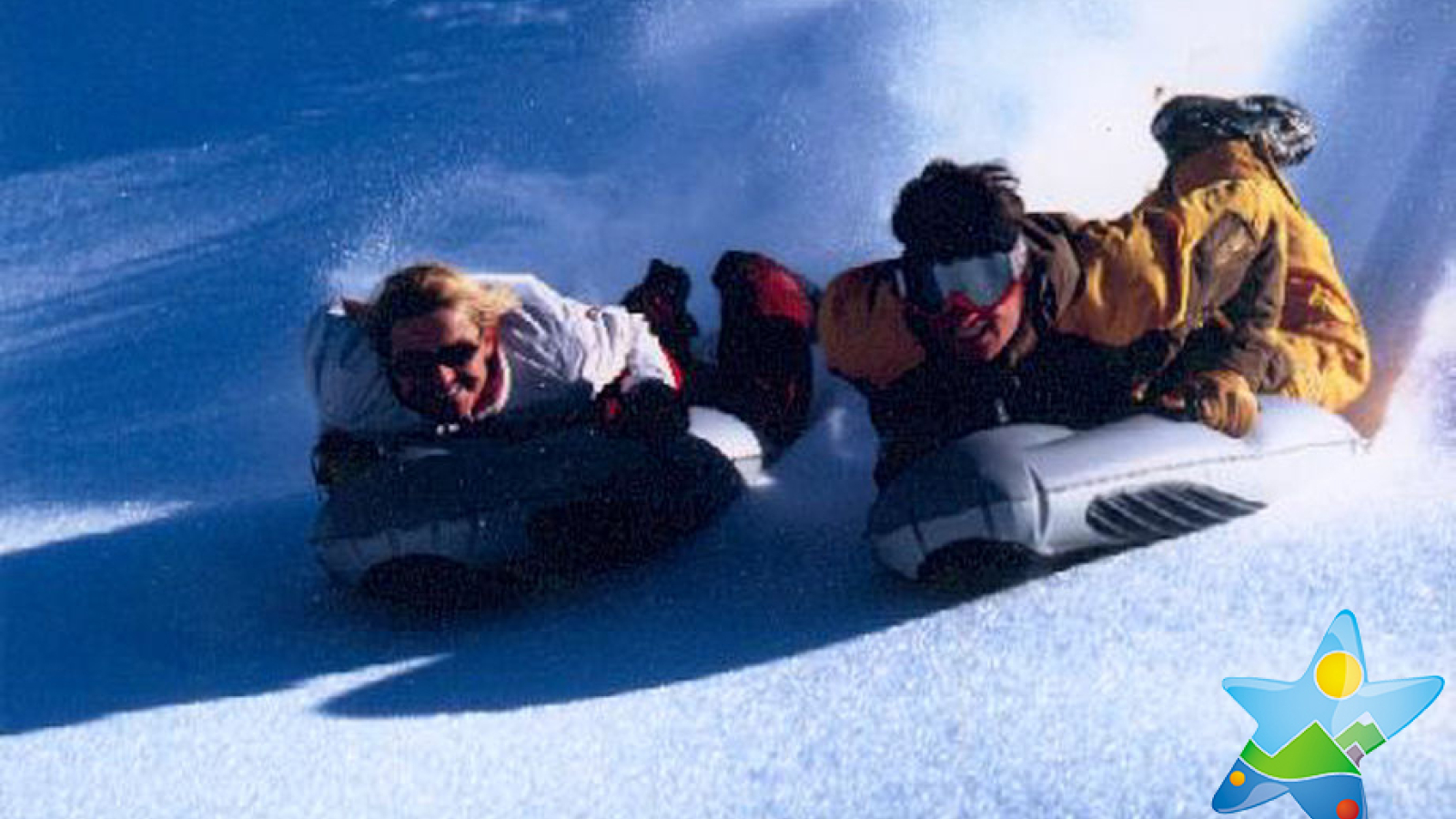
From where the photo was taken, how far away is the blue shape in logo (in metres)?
1.54

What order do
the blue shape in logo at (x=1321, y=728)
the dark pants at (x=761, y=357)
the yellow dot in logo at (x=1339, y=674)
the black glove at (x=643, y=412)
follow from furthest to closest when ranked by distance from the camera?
the dark pants at (x=761, y=357) < the black glove at (x=643, y=412) < the yellow dot in logo at (x=1339, y=674) < the blue shape in logo at (x=1321, y=728)

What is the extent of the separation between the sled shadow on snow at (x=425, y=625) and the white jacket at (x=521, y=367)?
0.89 feet

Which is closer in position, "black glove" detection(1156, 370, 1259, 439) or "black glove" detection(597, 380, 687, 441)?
"black glove" detection(1156, 370, 1259, 439)

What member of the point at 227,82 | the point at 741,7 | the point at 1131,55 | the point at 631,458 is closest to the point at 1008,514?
the point at 631,458

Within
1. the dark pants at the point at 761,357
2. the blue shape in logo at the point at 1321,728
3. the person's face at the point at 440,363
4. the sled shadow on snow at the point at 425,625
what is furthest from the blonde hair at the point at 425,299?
the blue shape in logo at the point at 1321,728

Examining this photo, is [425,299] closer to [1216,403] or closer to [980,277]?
[980,277]

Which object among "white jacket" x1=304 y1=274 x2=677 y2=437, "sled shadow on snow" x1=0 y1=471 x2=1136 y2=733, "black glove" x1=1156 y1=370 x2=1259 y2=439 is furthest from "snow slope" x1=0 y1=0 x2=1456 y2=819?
"white jacket" x1=304 y1=274 x2=677 y2=437

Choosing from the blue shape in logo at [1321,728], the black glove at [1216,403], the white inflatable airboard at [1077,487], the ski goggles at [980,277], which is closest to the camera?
the blue shape in logo at [1321,728]

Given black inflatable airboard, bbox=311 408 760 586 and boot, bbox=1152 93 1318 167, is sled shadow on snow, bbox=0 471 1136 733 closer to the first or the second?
black inflatable airboard, bbox=311 408 760 586

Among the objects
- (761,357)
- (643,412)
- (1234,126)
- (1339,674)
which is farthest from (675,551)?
(1234,126)

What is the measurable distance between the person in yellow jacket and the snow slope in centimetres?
22

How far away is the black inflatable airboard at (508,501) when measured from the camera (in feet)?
7.50

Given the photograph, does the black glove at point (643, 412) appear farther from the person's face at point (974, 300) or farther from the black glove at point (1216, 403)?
the black glove at point (1216, 403)

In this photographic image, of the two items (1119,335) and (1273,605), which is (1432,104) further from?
(1273,605)
